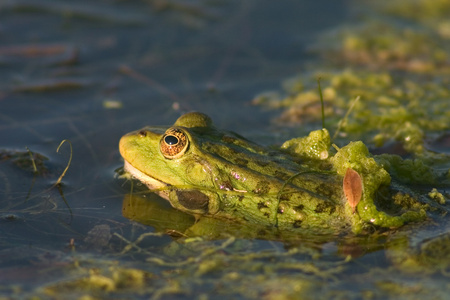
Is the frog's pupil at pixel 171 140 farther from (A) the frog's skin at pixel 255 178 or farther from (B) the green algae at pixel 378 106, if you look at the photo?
(B) the green algae at pixel 378 106

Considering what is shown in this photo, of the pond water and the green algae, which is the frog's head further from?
the green algae

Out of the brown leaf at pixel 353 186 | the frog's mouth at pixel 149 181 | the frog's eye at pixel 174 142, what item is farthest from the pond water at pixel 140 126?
the frog's eye at pixel 174 142

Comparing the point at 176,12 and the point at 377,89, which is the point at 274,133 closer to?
the point at 377,89

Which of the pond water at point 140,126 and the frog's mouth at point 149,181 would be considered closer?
the pond water at point 140,126

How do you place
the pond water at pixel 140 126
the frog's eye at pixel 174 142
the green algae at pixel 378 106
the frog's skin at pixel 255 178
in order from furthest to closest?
the green algae at pixel 378 106, the frog's eye at pixel 174 142, the frog's skin at pixel 255 178, the pond water at pixel 140 126

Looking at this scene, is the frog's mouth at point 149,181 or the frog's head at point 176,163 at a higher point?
the frog's head at point 176,163

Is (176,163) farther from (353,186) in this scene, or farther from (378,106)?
(378,106)

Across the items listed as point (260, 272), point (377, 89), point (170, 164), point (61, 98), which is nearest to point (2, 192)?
point (170, 164)
